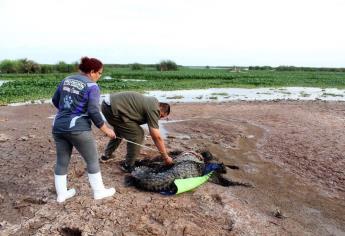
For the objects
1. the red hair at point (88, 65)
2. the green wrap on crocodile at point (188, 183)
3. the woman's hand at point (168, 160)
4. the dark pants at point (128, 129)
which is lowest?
the green wrap on crocodile at point (188, 183)

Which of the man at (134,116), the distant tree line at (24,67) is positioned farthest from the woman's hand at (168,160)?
the distant tree line at (24,67)

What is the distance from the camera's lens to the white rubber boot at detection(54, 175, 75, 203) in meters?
4.62

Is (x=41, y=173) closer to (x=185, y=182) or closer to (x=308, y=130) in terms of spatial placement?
(x=185, y=182)

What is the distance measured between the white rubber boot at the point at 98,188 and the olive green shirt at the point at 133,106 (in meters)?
1.08

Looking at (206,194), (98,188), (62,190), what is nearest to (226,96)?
(206,194)

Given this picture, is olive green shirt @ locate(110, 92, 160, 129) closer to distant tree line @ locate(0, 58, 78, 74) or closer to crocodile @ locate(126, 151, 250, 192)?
crocodile @ locate(126, 151, 250, 192)

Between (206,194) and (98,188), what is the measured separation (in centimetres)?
144

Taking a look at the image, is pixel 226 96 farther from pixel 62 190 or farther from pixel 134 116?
pixel 62 190

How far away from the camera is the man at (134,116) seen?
17.3ft

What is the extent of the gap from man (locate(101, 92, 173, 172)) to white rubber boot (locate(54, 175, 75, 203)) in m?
1.21

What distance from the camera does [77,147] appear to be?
14.5 ft

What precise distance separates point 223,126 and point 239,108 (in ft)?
15.7

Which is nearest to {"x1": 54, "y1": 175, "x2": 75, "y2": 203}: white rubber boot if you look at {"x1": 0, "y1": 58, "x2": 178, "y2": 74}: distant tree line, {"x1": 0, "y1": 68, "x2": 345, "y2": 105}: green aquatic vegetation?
{"x1": 0, "y1": 68, "x2": 345, "y2": 105}: green aquatic vegetation

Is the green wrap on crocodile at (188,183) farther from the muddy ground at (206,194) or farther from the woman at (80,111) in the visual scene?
the woman at (80,111)
